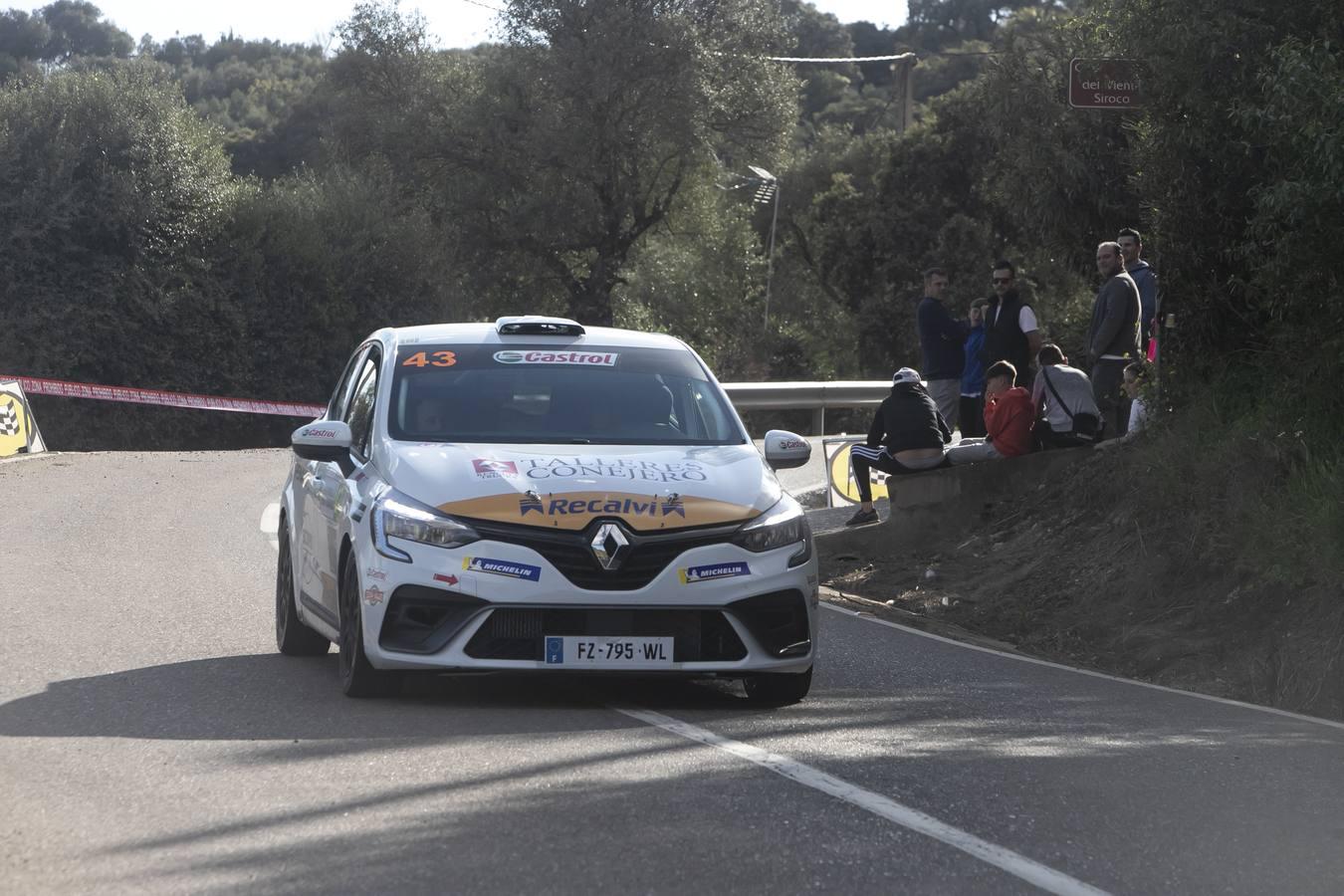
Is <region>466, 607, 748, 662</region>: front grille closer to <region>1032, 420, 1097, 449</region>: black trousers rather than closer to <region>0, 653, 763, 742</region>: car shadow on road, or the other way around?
<region>0, 653, 763, 742</region>: car shadow on road

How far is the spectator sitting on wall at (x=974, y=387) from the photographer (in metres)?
17.0

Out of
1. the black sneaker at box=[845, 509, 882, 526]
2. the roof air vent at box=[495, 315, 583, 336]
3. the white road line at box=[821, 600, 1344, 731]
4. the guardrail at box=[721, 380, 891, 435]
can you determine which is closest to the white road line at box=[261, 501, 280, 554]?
the black sneaker at box=[845, 509, 882, 526]

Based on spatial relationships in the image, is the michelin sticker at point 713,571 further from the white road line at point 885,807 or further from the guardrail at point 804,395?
the guardrail at point 804,395

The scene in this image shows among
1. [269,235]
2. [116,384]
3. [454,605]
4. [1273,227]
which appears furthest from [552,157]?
[454,605]

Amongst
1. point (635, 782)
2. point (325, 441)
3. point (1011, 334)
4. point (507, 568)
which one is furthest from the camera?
point (1011, 334)

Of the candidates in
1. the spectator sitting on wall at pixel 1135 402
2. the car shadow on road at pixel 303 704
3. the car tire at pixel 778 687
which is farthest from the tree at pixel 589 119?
the car tire at pixel 778 687

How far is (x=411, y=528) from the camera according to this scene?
25.8 ft

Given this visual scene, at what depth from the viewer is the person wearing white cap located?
51.0ft

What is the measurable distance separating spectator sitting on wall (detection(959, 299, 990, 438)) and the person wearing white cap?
107 centimetres

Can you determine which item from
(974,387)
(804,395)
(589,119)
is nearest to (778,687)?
(974,387)

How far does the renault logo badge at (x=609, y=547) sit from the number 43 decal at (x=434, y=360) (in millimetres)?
1753

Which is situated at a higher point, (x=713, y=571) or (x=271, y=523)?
(x=713, y=571)

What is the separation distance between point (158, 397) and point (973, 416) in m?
19.9

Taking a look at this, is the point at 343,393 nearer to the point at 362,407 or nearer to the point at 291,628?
the point at 362,407
